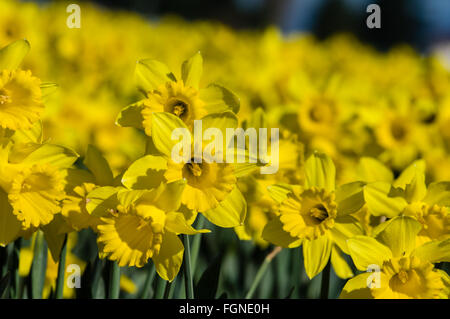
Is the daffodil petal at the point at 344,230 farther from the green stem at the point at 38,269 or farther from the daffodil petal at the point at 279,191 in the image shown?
the green stem at the point at 38,269

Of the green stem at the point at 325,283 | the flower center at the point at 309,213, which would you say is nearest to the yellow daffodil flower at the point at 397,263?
the flower center at the point at 309,213

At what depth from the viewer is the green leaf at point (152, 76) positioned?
52.4 inches

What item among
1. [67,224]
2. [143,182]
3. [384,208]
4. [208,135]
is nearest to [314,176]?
[384,208]

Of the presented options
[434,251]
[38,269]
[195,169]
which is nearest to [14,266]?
[38,269]

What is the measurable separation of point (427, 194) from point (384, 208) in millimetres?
125

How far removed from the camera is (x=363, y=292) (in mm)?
1177

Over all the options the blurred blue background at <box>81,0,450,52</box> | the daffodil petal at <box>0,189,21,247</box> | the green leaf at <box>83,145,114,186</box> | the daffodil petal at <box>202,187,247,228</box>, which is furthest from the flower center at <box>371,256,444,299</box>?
the blurred blue background at <box>81,0,450,52</box>

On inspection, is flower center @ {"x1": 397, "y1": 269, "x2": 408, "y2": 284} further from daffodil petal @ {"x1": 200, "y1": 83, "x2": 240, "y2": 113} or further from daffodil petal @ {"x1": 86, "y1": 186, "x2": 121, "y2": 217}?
daffodil petal @ {"x1": 86, "y1": 186, "x2": 121, "y2": 217}

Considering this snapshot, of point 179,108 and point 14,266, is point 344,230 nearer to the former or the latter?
point 179,108

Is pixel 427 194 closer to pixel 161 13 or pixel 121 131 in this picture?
pixel 121 131

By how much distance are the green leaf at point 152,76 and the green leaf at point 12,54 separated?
0.28 meters

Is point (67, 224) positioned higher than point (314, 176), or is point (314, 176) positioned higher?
point (314, 176)

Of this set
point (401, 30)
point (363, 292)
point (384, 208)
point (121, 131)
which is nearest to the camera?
point (363, 292)

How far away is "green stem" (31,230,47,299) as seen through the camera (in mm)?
1544
